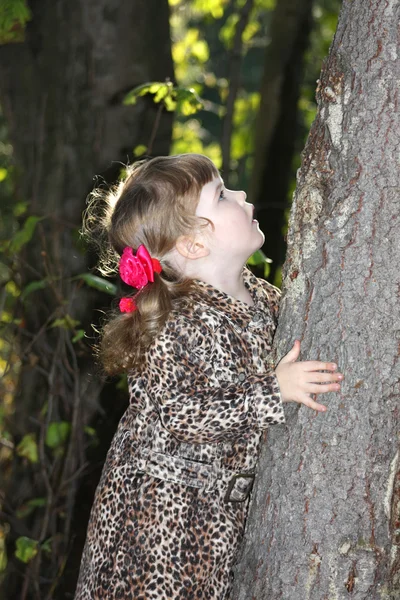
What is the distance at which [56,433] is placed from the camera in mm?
3652

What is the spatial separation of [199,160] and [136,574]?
119 cm

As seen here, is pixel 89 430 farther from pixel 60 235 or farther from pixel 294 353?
pixel 294 353

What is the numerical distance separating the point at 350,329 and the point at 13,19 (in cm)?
333

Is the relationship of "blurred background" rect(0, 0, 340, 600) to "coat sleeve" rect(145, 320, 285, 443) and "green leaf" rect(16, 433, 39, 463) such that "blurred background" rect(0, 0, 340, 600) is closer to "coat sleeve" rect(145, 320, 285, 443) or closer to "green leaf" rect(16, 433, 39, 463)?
"green leaf" rect(16, 433, 39, 463)

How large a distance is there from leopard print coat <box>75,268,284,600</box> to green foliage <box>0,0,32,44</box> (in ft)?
8.79

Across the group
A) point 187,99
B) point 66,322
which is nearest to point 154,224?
point 187,99

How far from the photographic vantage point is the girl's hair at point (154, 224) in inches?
85.4

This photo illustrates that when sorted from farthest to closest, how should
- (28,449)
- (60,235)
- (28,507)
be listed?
(60,235), (28,507), (28,449)

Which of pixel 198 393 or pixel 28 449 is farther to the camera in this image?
pixel 28 449

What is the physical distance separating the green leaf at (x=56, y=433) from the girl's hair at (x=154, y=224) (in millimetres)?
1443

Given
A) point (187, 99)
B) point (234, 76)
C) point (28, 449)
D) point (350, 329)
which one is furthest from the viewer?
point (234, 76)

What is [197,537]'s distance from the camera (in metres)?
2.05

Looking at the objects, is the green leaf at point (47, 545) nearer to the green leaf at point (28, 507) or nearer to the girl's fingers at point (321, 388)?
the green leaf at point (28, 507)

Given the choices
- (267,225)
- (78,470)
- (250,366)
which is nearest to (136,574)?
(250,366)
